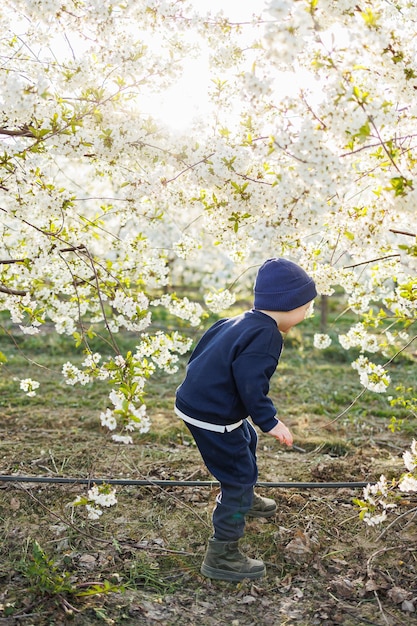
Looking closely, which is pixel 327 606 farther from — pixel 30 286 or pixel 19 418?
pixel 19 418

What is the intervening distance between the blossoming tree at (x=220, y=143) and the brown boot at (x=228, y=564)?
82 centimetres

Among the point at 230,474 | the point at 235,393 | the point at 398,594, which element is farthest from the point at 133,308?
the point at 398,594

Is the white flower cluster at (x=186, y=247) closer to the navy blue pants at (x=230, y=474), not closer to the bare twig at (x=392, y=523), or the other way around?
the navy blue pants at (x=230, y=474)

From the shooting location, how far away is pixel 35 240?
4.11m

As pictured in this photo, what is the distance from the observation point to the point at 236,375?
118 inches

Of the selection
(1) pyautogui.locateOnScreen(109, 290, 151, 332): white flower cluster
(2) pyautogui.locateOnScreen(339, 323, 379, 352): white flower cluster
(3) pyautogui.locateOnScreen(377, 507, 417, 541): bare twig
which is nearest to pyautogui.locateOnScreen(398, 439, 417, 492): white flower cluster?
(3) pyautogui.locateOnScreen(377, 507, 417, 541): bare twig

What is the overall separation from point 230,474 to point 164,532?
58 cm

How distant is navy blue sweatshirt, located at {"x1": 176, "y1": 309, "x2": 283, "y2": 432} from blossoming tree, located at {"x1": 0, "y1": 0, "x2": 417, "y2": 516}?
0.93ft

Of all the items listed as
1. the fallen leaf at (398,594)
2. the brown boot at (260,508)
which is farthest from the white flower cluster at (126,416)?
the fallen leaf at (398,594)

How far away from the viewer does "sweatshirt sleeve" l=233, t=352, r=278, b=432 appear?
2953mm

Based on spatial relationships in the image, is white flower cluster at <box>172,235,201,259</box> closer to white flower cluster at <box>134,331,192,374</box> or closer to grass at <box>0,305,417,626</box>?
white flower cluster at <box>134,331,192,374</box>

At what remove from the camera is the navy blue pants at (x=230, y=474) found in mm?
3133

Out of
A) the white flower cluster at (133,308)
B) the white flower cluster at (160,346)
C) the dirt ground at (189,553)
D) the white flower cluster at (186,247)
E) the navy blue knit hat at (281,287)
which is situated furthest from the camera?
the white flower cluster at (186,247)

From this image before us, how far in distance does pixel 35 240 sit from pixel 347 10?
2348 mm
